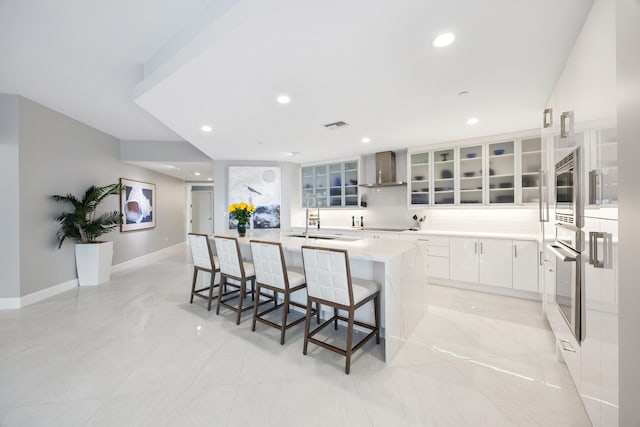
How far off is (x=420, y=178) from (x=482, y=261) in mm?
1660

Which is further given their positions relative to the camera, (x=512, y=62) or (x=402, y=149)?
(x=402, y=149)

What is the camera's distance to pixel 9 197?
131 inches

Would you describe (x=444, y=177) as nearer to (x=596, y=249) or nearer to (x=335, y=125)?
(x=335, y=125)

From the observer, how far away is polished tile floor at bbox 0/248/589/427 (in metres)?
1.57

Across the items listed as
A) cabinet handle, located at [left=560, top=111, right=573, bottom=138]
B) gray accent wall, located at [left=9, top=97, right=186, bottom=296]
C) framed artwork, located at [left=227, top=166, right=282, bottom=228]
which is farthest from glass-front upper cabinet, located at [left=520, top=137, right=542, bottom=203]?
gray accent wall, located at [left=9, top=97, right=186, bottom=296]

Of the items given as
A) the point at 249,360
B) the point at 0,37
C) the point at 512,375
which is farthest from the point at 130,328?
the point at 512,375

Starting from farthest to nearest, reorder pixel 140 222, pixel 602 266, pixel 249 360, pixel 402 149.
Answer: pixel 140 222
pixel 402 149
pixel 249 360
pixel 602 266

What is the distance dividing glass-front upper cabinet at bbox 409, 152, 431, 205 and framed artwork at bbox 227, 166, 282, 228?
2934mm

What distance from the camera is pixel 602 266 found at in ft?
3.96

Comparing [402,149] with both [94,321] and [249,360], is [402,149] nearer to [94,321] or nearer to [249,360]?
[249,360]

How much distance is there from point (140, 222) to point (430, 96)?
21.5ft

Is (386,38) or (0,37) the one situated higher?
(0,37)

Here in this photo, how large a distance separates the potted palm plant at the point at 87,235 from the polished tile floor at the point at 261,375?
4.08ft

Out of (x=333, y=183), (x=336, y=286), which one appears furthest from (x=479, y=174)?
(x=336, y=286)
